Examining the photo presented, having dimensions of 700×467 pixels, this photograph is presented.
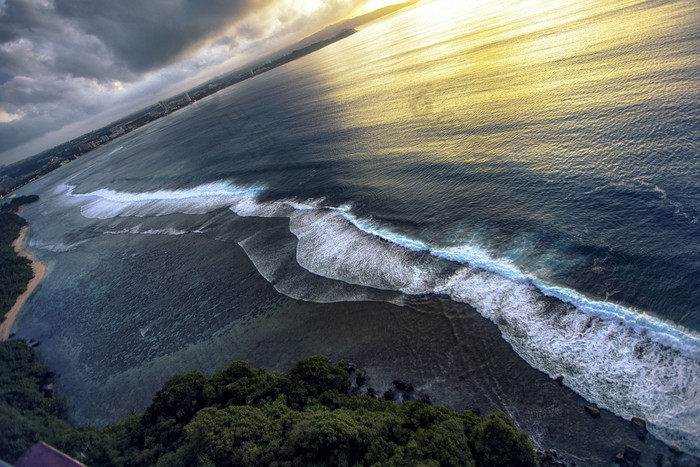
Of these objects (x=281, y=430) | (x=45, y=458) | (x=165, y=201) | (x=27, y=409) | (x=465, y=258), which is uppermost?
(x=45, y=458)

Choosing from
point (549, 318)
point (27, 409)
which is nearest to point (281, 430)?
point (549, 318)

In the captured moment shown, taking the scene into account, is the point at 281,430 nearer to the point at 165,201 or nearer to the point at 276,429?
the point at 276,429

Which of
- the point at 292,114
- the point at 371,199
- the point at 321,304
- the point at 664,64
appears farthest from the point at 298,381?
the point at 292,114

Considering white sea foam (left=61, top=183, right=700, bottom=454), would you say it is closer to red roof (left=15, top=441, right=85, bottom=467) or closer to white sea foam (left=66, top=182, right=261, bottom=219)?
red roof (left=15, top=441, right=85, bottom=467)

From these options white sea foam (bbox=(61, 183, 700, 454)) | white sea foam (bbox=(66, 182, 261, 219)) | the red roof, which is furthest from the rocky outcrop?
white sea foam (bbox=(66, 182, 261, 219))

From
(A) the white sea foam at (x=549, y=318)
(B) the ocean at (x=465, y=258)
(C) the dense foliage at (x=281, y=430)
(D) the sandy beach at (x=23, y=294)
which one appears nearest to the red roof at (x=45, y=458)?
(C) the dense foliage at (x=281, y=430)

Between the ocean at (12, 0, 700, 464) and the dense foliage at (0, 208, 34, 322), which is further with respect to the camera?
the dense foliage at (0, 208, 34, 322)
